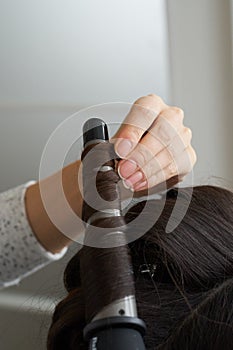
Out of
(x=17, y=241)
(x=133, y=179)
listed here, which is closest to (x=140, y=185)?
(x=133, y=179)

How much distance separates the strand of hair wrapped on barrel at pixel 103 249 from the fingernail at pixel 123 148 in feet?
0.17

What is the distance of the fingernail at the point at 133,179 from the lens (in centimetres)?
63

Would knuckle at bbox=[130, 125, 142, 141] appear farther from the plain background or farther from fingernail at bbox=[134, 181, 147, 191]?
the plain background

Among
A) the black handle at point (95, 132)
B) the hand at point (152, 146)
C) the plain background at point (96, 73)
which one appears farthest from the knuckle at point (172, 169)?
the plain background at point (96, 73)

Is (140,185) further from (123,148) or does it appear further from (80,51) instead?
(80,51)

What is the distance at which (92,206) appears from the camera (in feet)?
1.70

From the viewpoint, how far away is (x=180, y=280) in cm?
64

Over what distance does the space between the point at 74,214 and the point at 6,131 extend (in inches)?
17.5

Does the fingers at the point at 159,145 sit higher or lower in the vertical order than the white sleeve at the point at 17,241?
higher

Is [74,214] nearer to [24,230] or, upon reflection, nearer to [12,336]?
[24,230]

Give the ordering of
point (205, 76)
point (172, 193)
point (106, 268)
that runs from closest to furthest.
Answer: point (106, 268), point (172, 193), point (205, 76)

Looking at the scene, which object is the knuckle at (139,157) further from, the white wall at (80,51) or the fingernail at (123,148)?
the white wall at (80,51)

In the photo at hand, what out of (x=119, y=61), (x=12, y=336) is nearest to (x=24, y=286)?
(x=12, y=336)

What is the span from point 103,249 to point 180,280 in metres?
0.21
